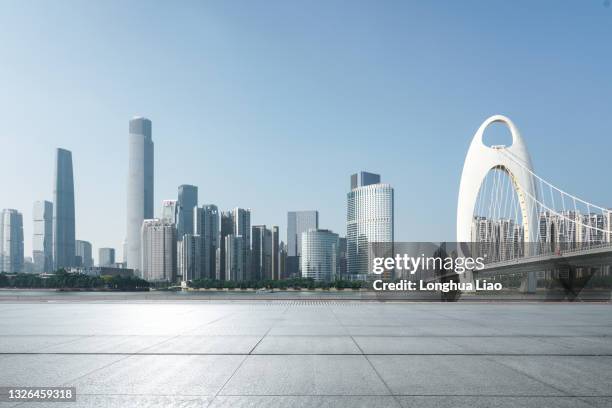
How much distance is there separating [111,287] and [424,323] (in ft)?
566

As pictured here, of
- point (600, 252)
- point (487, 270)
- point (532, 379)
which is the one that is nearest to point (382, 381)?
point (532, 379)

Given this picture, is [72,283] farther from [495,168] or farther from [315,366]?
[315,366]

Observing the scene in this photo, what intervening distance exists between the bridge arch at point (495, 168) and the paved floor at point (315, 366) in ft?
230

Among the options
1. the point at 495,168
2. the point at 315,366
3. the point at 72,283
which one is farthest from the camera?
the point at 72,283

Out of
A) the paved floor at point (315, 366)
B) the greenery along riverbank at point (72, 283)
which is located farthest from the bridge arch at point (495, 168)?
the greenery along riverbank at point (72, 283)

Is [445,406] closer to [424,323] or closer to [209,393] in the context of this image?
[209,393]

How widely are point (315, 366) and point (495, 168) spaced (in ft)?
276

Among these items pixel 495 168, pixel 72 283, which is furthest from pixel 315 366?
pixel 72 283

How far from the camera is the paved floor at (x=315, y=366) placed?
8.34 meters

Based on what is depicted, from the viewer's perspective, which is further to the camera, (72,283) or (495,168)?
(72,283)

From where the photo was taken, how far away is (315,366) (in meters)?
11.1

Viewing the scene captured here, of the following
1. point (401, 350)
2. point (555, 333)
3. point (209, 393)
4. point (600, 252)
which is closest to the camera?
point (209, 393)

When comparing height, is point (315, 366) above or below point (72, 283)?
above

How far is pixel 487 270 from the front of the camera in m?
71.6
